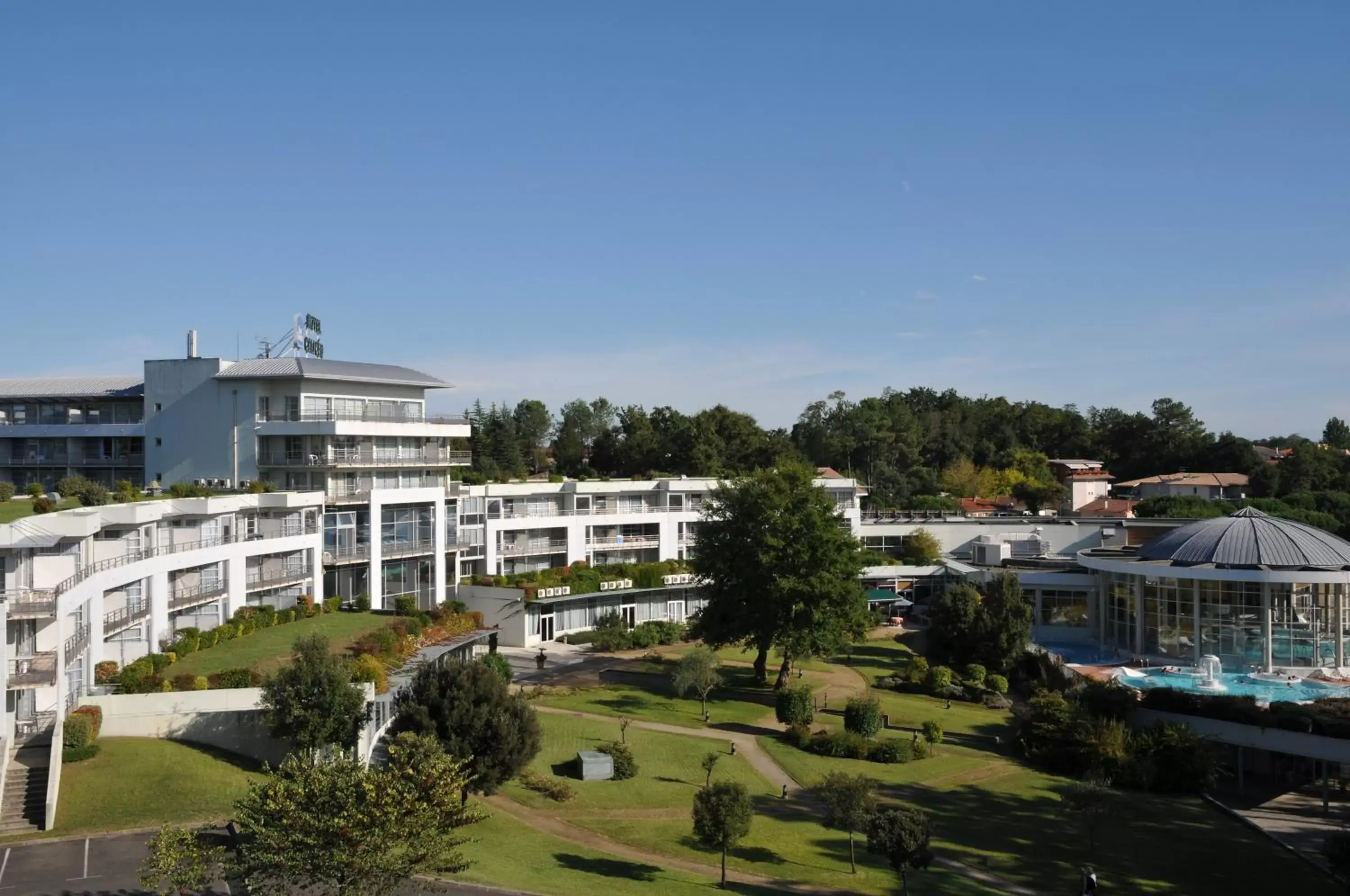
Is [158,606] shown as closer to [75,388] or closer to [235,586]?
[235,586]

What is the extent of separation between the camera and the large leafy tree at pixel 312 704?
1180 inches

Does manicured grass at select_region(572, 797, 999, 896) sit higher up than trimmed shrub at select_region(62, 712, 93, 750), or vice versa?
trimmed shrub at select_region(62, 712, 93, 750)

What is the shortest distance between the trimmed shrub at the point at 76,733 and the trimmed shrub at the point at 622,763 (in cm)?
1508

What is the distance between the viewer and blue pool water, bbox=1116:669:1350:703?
44594 mm

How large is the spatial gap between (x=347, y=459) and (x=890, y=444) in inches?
2961

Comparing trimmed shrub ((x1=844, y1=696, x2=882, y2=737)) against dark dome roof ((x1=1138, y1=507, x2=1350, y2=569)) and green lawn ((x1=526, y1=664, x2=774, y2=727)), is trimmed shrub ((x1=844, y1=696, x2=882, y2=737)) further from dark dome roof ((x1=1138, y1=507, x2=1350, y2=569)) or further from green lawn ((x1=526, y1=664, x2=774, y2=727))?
dark dome roof ((x1=1138, y1=507, x2=1350, y2=569))

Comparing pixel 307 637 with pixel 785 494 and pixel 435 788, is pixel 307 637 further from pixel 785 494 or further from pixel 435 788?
pixel 785 494

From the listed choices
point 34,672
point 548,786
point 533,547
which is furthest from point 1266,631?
point 34,672

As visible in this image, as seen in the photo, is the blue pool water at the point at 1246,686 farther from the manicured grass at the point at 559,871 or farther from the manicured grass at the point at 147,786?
the manicured grass at the point at 147,786

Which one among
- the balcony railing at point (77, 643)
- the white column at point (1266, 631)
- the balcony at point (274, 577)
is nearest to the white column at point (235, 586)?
the balcony at point (274, 577)

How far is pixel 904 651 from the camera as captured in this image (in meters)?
62.5

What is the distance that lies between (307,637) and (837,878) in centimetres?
1634

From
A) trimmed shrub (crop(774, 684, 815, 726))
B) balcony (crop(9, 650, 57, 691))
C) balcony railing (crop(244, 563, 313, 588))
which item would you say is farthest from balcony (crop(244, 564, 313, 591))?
trimmed shrub (crop(774, 684, 815, 726))

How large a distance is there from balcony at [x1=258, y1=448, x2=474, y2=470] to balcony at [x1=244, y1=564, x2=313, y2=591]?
6067mm
